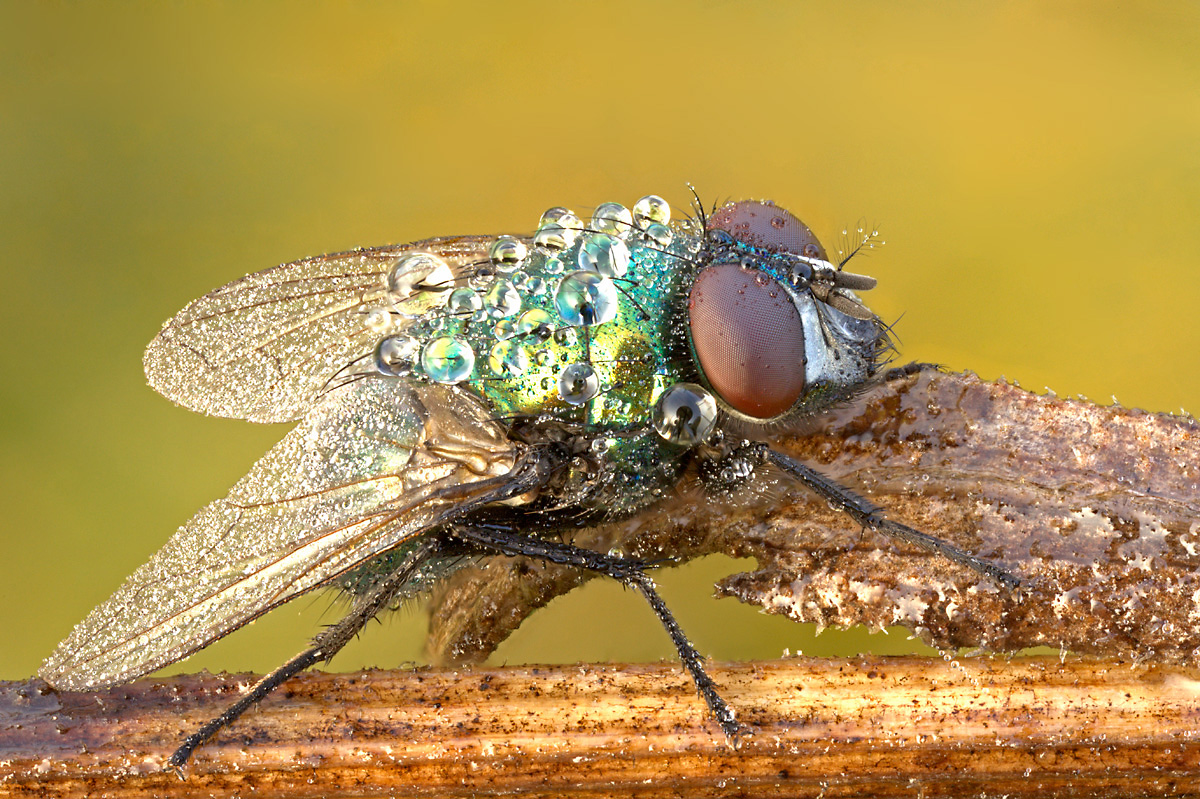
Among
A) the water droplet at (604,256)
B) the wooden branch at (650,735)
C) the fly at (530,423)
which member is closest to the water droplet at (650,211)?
the fly at (530,423)

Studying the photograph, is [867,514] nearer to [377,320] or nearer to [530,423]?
[530,423]

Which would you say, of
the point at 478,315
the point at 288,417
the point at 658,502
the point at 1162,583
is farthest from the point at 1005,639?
the point at 288,417

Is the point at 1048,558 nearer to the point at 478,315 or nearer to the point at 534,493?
the point at 534,493

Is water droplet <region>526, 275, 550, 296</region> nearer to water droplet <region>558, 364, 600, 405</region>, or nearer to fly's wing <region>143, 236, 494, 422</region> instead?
water droplet <region>558, 364, 600, 405</region>

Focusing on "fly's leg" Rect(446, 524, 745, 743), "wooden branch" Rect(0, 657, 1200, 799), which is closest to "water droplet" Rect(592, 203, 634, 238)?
"fly's leg" Rect(446, 524, 745, 743)

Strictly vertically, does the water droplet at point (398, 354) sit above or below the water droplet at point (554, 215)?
below

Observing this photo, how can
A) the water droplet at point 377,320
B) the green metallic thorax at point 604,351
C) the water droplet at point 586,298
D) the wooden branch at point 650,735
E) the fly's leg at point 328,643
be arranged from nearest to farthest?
the wooden branch at point 650,735, the fly's leg at point 328,643, the water droplet at point 586,298, the green metallic thorax at point 604,351, the water droplet at point 377,320

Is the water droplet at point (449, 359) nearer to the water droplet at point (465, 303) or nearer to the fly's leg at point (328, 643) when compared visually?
the water droplet at point (465, 303)
